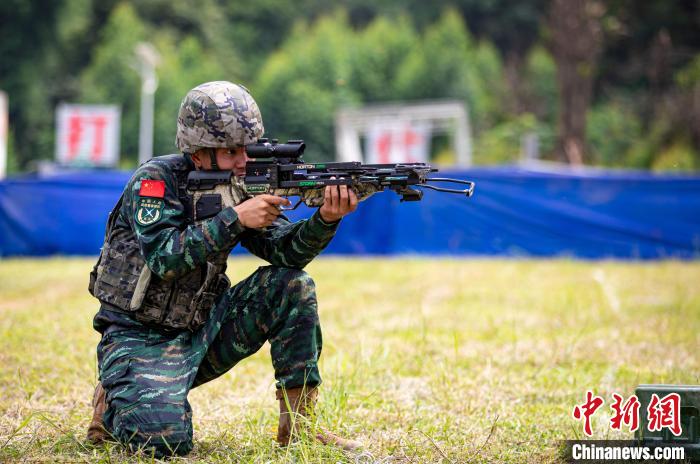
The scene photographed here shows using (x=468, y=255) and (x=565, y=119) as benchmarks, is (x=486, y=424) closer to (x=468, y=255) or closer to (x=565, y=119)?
(x=468, y=255)

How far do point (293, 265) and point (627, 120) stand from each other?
40.1 meters

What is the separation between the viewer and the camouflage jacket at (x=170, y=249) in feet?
13.8

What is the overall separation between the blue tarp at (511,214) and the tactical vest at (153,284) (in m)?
10.7

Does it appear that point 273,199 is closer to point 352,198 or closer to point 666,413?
point 352,198

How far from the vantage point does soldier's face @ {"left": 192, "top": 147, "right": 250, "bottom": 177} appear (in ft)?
14.8

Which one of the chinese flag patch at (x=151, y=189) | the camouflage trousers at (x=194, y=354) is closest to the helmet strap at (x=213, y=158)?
the chinese flag patch at (x=151, y=189)

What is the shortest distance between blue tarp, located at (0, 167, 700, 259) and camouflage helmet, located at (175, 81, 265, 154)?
1066 cm

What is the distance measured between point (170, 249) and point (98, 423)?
3.06ft

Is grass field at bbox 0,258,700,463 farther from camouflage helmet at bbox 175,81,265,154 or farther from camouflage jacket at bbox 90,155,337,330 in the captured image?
camouflage helmet at bbox 175,81,265,154
